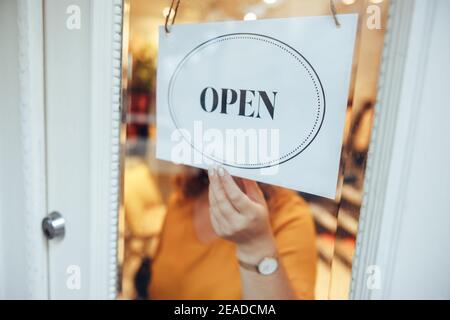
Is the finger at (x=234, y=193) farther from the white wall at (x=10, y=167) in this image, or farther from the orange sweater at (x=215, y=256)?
the white wall at (x=10, y=167)

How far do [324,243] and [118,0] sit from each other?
650mm

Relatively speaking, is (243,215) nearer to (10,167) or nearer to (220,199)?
(220,199)

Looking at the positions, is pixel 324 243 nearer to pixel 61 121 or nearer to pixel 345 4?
pixel 345 4

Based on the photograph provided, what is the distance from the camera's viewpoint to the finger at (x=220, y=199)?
2.17ft

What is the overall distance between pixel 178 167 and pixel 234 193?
0.17 m

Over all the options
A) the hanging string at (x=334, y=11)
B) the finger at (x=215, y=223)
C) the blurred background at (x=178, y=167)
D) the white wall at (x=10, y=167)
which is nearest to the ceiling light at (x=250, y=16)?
the blurred background at (x=178, y=167)

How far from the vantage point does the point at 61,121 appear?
0.73 meters

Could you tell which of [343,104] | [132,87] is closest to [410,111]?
[343,104]

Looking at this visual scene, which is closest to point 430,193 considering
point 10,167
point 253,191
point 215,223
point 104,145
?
point 253,191

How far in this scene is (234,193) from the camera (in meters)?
0.65

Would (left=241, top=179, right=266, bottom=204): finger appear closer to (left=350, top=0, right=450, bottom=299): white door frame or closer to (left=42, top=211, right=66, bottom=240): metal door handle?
(left=350, top=0, right=450, bottom=299): white door frame

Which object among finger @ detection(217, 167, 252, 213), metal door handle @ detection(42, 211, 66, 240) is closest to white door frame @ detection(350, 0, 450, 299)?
finger @ detection(217, 167, 252, 213)

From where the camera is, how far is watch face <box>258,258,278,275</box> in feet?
2.14

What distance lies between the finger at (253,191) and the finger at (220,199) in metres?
0.05
